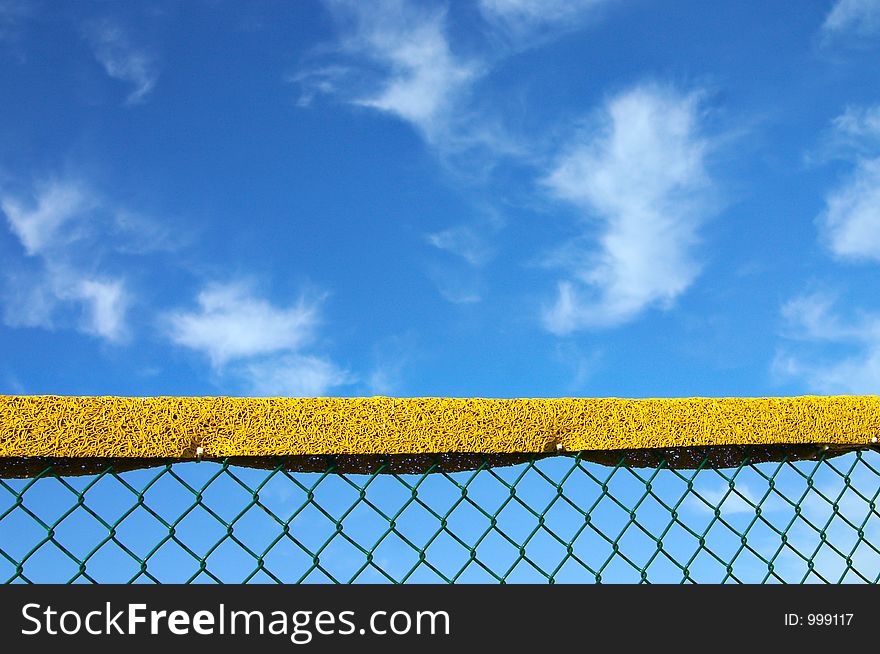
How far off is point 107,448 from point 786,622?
172 centimetres

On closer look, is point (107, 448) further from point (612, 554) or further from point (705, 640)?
point (705, 640)

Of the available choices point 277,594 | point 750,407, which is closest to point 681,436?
point 750,407

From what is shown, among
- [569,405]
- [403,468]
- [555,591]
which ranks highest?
[569,405]

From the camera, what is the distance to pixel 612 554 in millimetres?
2205

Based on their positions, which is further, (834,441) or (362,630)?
(834,441)

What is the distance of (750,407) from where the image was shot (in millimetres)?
2418

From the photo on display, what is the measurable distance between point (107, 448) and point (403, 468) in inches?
28.1

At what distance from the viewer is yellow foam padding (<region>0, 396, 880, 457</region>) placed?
1941 millimetres

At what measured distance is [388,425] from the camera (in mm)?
2105

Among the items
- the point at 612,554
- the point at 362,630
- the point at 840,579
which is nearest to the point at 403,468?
the point at 362,630

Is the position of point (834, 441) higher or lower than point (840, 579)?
higher

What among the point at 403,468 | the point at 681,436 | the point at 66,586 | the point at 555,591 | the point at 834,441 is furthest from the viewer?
the point at 834,441

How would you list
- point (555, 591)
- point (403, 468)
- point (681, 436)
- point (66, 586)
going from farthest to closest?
1. point (681, 436)
2. point (403, 468)
3. point (555, 591)
4. point (66, 586)

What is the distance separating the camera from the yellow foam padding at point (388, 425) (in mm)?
1941
